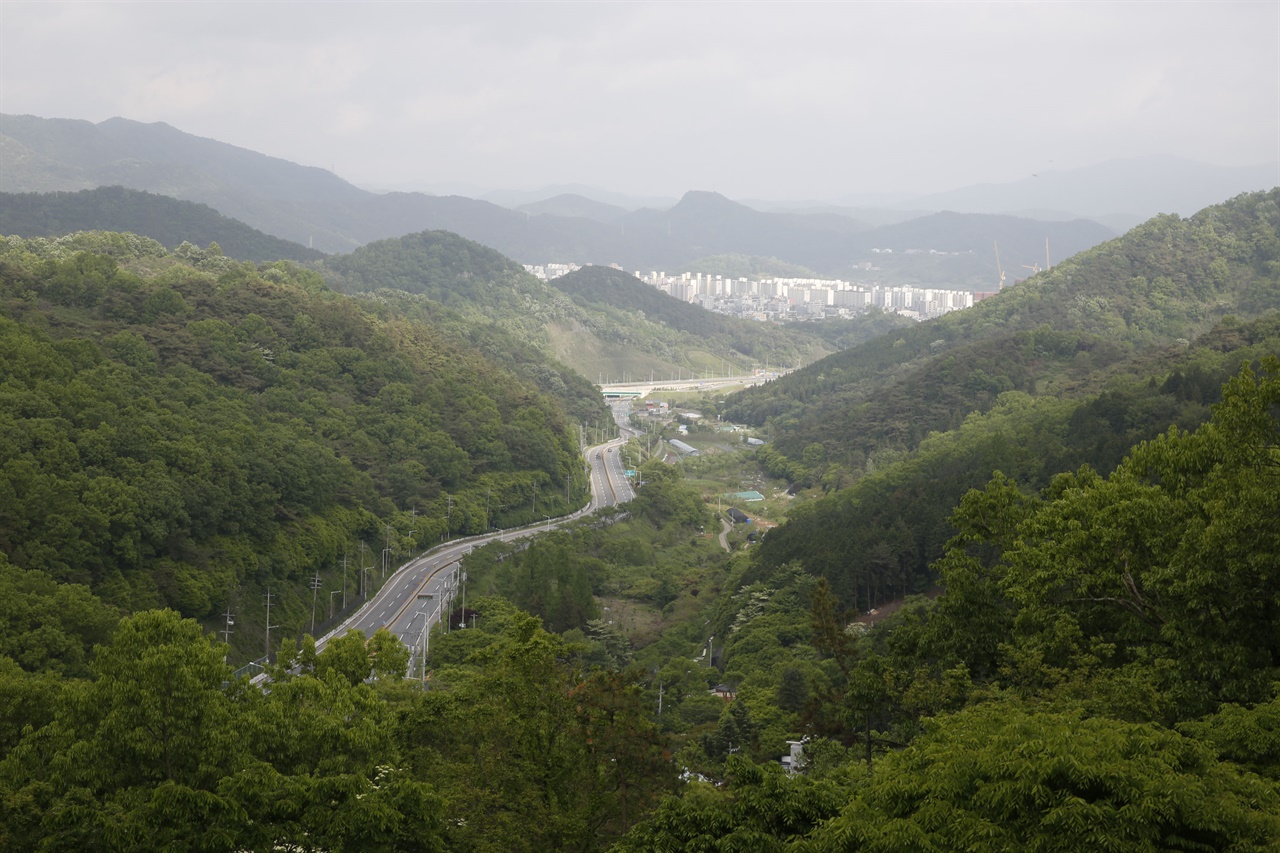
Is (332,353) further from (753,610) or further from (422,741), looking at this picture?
(422,741)

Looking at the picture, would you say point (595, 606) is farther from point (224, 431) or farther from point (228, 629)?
point (224, 431)

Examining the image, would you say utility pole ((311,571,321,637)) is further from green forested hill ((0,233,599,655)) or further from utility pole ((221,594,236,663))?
utility pole ((221,594,236,663))

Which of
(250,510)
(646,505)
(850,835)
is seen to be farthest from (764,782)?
(646,505)

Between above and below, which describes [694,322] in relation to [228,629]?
above

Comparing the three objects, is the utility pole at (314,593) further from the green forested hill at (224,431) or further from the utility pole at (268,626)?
the utility pole at (268,626)

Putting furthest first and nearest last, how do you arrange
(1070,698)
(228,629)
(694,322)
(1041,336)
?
(694,322)
(1041,336)
(228,629)
(1070,698)

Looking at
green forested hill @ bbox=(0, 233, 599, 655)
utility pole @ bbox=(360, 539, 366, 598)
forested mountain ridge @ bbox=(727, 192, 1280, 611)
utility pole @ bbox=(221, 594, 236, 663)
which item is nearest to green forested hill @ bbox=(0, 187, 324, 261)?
green forested hill @ bbox=(0, 233, 599, 655)

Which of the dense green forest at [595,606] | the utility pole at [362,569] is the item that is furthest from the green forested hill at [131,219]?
the utility pole at [362,569]

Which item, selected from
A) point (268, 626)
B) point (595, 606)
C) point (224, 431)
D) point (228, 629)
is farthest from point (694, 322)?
point (228, 629)

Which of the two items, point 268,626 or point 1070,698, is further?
point 268,626
